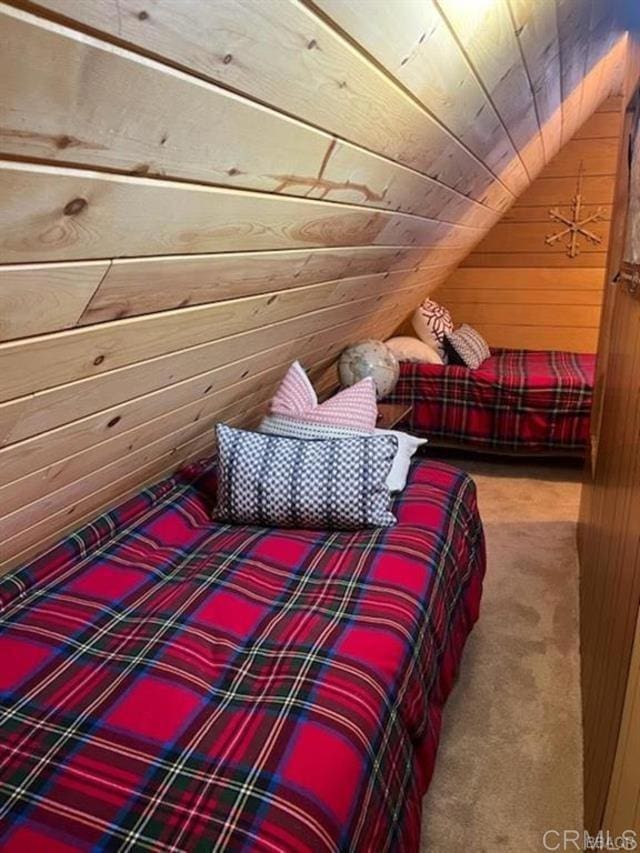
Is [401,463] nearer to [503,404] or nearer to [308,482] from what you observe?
[308,482]

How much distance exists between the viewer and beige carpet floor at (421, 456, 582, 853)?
4.64ft

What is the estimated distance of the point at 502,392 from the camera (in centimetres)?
338

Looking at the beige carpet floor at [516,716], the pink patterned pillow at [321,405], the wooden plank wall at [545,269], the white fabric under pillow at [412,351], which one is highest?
the wooden plank wall at [545,269]

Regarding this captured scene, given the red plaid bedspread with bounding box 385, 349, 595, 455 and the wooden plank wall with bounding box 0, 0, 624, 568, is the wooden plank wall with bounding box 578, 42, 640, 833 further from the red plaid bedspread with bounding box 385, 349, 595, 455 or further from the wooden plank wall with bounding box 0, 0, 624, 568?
the red plaid bedspread with bounding box 385, 349, 595, 455

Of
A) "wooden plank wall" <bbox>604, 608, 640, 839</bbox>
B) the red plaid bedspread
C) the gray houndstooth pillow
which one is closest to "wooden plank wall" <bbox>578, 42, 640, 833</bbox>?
"wooden plank wall" <bbox>604, 608, 640, 839</bbox>

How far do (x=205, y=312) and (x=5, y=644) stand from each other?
0.80m

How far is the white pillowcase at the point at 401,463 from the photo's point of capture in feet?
6.25

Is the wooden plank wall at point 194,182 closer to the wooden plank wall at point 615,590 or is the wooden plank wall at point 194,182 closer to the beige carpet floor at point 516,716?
the wooden plank wall at point 615,590

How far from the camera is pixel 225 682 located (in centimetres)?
116

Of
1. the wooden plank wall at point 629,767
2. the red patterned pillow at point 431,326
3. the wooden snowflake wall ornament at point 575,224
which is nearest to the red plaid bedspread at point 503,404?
the red patterned pillow at point 431,326

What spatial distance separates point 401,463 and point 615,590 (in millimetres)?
792

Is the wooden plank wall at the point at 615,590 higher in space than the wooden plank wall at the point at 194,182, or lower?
lower

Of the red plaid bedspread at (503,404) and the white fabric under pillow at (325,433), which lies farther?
the red plaid bedspread at (503,404)

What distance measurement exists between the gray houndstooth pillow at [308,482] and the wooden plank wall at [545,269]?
290 centimetres
